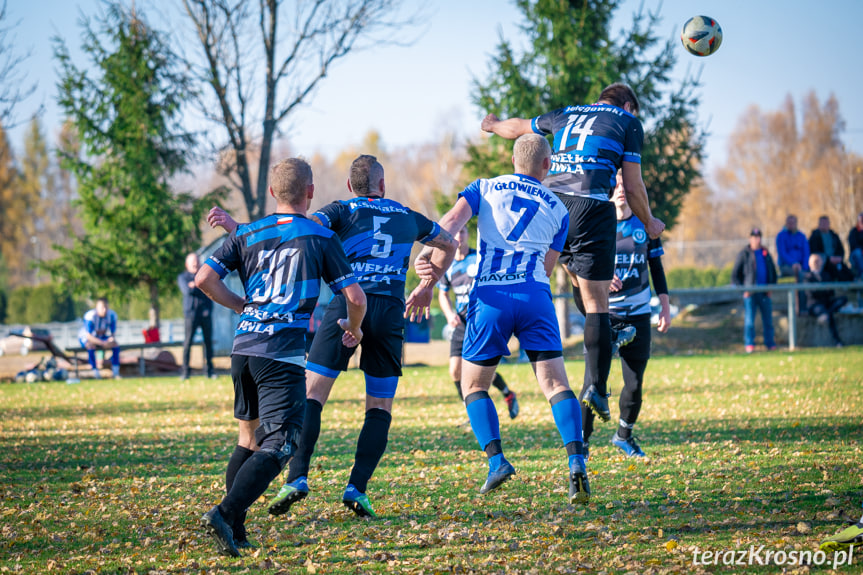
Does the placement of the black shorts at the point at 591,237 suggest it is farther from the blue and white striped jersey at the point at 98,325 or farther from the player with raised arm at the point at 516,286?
the blue and white striped jersey at the point at 98,325

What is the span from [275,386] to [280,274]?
2.02ft

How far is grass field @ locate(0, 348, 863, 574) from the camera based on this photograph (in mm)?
4152

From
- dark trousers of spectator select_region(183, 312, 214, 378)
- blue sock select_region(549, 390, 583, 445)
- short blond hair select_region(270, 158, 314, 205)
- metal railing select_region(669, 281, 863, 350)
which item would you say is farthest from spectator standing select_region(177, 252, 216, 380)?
blue sock select_region(549, 390, 583, 445)

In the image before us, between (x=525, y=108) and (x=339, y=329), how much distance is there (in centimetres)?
1970

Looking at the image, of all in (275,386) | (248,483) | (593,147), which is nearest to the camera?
(248,483)

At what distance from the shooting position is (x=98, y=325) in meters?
18.7

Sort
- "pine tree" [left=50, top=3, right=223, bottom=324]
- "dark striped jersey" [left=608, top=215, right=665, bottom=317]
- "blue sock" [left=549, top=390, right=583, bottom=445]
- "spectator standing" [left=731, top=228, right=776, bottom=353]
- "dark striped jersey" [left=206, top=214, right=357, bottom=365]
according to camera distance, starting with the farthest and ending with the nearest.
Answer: "pine tree" [left=50, top=3, right=223, bottom=324]
"spectator standing" [left=731, top=228, right=776, bottom=353]
"dark striped jersey" [left=608, top=215, right=665, bottom=317]
"blue sock" [left=549, top=390, right=583, bottom=445]
"dark striped jersey" [left=206, top=214, right=357, bottom=365]

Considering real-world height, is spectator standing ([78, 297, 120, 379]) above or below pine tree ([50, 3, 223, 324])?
below

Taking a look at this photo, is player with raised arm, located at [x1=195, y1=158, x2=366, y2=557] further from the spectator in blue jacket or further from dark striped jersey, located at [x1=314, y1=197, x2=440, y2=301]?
the spectator in blue jacket

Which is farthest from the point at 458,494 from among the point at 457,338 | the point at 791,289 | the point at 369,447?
the point at 791,289

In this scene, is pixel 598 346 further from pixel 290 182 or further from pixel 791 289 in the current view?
pixel 791 289

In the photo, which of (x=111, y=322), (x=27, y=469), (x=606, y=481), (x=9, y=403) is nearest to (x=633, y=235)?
(x=606, y=481)

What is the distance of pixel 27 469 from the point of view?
7.41 meters

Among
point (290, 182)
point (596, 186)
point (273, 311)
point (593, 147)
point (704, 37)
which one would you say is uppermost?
point (704, 37)
